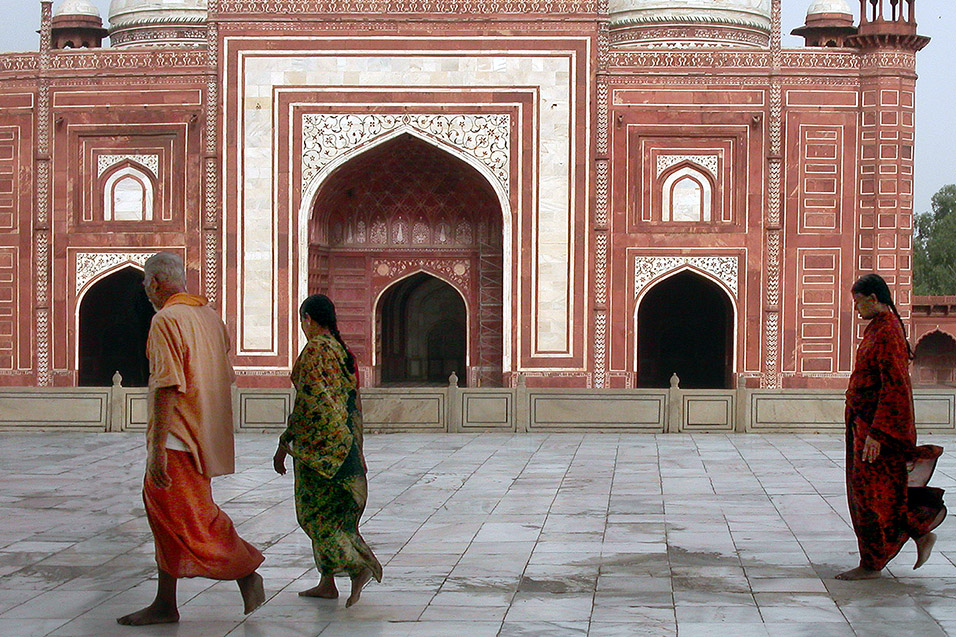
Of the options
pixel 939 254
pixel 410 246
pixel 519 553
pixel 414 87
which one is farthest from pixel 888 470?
pixel 939 254

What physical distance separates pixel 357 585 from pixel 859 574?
2.01m

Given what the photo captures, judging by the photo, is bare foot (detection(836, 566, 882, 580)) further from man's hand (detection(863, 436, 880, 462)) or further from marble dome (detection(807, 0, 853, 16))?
marble dome (detection(807, 0, 853, 16))

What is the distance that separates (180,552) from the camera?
469cm

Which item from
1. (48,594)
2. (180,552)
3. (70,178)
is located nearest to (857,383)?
(180,552)

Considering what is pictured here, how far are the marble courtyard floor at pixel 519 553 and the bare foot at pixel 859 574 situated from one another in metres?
0.05

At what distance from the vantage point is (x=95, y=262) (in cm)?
1767

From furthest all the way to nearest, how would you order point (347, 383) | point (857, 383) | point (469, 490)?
point (469, 490), point (857, 383), point (347, 383)

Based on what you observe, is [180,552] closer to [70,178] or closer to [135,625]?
[135,625]

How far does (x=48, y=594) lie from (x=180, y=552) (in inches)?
37.8

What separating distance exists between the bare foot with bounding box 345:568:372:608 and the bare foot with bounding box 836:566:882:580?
191 cm

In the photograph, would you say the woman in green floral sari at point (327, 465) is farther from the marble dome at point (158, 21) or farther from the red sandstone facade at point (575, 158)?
the marble dome at point (158, 21)

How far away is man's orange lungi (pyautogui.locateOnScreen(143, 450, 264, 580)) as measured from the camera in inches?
184

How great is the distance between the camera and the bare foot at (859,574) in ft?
18.0

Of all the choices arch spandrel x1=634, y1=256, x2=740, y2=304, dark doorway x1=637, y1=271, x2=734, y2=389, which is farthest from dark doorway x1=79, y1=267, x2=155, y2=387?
dark doorway x1=637, y1=271, x2=734, y2=389
